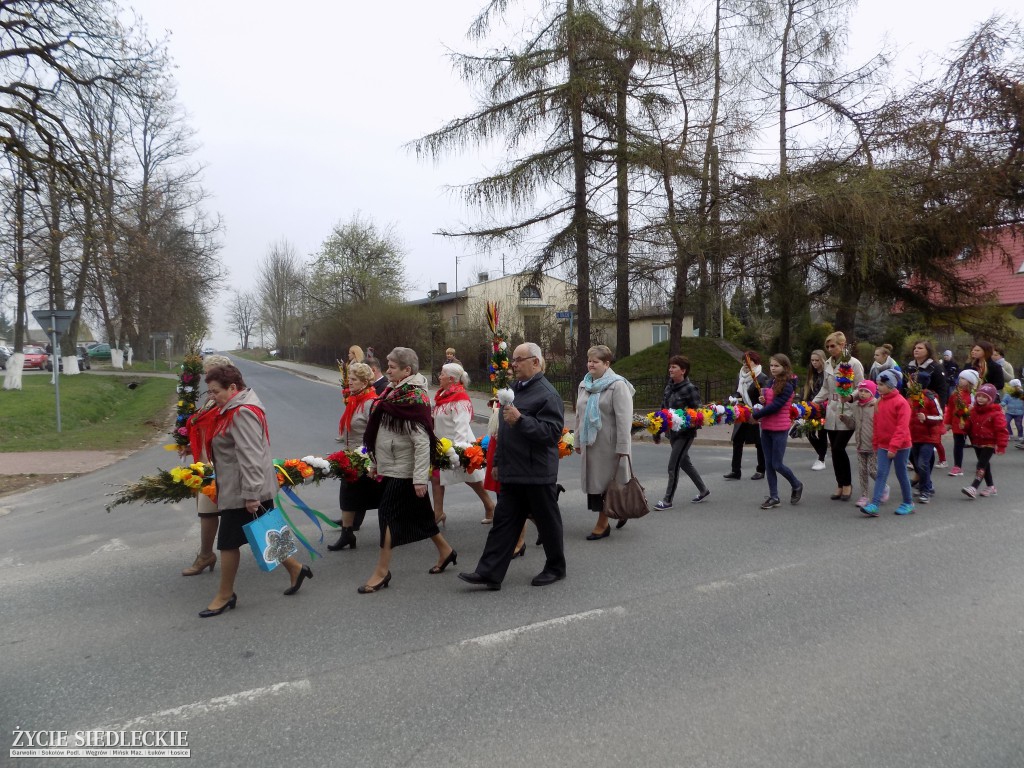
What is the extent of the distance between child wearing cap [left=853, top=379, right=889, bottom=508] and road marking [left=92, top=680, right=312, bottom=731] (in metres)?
6.39

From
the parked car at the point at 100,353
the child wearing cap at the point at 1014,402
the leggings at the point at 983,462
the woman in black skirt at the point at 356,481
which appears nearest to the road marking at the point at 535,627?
the woman in black skirt at the point at 356,481

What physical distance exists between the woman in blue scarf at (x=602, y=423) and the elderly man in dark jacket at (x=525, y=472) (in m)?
1.21

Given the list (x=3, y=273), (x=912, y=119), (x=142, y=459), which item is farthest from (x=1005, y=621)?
(x=3, y=273)

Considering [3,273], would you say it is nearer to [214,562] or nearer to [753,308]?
[214,562]

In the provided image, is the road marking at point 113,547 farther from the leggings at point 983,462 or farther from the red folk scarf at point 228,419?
the leggings at point 983,462

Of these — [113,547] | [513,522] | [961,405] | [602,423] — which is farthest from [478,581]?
[961,405]

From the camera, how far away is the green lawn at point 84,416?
49.3ft

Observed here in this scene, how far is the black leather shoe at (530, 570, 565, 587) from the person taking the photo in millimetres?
5488

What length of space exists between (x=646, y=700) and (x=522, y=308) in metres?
26.7

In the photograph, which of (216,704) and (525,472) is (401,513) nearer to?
(525,472)

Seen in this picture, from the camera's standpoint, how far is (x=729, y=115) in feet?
63.0

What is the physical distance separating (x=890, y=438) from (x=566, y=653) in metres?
5.15

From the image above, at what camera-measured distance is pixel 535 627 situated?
465cm

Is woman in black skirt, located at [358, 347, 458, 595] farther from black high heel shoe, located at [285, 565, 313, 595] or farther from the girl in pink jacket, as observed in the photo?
the girl in pink jacket
